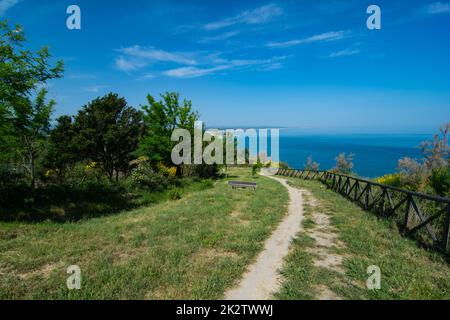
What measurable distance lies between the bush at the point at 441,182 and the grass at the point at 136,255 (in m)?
11.8

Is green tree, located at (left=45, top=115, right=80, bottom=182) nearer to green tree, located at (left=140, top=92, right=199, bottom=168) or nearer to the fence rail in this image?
green tree, located at (left=140, top=92, right=199, bottom=168)

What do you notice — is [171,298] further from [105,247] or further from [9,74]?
[9,74]

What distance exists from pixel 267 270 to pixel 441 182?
49.7 feet

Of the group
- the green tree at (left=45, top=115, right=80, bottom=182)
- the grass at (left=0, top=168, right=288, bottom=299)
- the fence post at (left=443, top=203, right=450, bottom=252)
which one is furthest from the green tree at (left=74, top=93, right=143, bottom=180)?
the fence post at (left=443, top=203, right=450, bottom=252)

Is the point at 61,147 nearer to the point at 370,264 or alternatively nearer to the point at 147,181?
the point at 147,181

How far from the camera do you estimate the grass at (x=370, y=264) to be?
4.05 meters

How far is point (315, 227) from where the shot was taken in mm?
7758

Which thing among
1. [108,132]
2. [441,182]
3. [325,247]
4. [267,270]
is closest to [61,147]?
[108,132]

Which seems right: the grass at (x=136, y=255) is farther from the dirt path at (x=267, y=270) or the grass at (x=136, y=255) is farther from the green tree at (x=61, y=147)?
the green tree at (x=61, y=147)

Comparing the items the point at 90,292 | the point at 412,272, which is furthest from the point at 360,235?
the point at 90,292

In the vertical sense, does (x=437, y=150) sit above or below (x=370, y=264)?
above

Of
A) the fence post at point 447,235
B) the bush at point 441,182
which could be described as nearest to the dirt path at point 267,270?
the fence post at point 447,235

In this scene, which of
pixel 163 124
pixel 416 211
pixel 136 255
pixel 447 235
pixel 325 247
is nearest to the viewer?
pixel 136 255

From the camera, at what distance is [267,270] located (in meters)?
4.89
